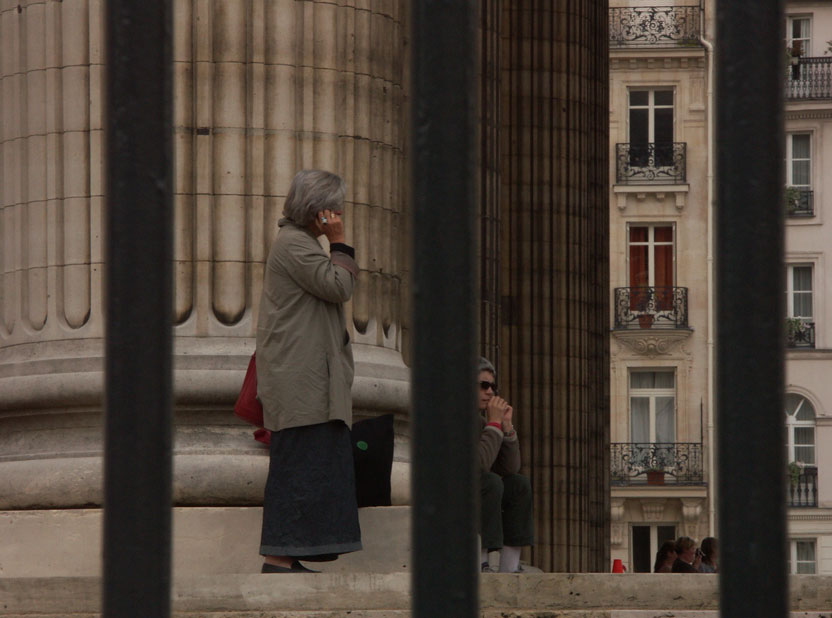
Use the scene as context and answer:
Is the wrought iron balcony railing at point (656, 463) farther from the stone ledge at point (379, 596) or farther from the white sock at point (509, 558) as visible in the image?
the stone ledge at point (379, 596)

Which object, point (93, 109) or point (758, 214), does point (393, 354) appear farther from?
point (758, 214)

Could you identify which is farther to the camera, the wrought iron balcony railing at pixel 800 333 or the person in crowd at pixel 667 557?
the wrought iron balcony railing at pixel 800 333

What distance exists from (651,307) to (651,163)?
322 cm

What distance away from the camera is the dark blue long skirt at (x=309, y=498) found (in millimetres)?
8672

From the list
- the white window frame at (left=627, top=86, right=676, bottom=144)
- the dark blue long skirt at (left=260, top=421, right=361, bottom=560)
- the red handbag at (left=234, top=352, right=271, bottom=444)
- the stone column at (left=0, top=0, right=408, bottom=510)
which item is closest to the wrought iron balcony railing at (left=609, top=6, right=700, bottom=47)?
the white window frame at (left=627, top=86, right=676, bottom=144)

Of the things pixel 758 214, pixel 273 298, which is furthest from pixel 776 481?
pixel 273 298

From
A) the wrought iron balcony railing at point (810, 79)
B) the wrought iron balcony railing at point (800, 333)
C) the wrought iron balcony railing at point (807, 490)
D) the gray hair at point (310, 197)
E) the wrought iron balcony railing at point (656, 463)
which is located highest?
the wrought iron balcony railing at point (810, 79)

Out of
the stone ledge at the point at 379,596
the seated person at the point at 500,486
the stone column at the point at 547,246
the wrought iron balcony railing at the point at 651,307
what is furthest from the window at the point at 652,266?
the stone ledge at the point at 379,596

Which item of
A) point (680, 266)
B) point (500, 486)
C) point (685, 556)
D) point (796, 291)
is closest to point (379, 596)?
point (500, 486)

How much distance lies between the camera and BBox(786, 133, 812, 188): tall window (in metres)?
44.6

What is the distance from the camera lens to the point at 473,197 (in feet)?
10.3

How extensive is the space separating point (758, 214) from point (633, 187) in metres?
41.7

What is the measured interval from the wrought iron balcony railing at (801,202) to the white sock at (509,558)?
3326 cm

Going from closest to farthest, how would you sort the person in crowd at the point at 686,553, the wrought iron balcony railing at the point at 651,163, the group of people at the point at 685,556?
the person in crowd at the point at 686,553, the group of people at the point at 685,556, the wrought iron balcony railing at the point at 651,163
